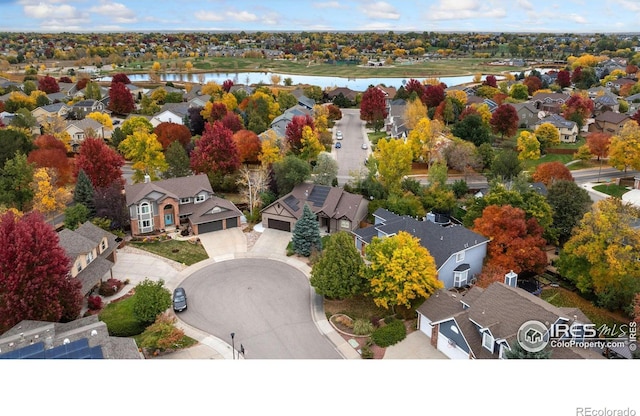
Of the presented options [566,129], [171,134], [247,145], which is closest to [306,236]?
[247,145]

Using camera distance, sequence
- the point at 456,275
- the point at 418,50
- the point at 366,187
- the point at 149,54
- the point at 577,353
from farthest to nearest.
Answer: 1. the point at 418,50
2. the point at 149,54
3. the point at 366,187
4. the point at 456,275
5. the point at 577,353

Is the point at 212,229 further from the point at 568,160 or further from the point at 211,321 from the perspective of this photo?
the point at 568,160

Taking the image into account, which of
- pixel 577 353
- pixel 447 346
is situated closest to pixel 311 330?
pixel 447 346

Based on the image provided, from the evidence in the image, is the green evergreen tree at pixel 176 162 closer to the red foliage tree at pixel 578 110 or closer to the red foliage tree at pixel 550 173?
the red foliage tree at pixel 550 173

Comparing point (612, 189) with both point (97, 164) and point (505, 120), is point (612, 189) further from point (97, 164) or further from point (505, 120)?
point (97, 164)

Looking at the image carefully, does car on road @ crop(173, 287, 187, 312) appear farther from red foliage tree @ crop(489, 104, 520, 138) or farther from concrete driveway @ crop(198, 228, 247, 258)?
red foliage tree @ crop(489, 104, 520, 138)

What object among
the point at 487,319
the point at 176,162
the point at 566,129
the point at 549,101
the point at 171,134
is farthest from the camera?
the point at 549,101
